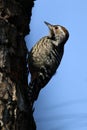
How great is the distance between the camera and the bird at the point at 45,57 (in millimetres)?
4287

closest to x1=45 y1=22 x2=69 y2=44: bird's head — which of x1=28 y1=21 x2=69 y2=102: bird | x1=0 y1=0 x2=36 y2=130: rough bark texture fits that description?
x1=28 y1=21 x2=69 y2=102: bird

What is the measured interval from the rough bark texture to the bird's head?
1.38 m

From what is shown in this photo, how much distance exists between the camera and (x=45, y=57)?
4527mm

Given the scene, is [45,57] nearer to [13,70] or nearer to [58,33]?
[58,33]

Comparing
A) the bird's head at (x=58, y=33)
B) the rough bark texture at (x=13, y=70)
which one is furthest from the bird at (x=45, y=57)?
the rough bark texture at (x=13, y=70)

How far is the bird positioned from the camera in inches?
169

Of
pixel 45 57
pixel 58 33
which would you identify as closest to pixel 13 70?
pixel 45 57

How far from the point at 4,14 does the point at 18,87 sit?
0.63m

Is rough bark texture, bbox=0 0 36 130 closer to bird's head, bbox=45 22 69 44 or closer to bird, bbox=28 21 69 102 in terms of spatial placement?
bird, bbox=28 21 69 102

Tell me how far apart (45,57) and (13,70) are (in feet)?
4.73

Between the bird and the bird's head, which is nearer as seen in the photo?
the bird

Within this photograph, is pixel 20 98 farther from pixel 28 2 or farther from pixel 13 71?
pixel 28 2

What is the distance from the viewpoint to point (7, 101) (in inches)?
112

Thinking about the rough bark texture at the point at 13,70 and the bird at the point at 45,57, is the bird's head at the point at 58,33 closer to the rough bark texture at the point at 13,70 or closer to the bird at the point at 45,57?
the bird at the point at 45,57
